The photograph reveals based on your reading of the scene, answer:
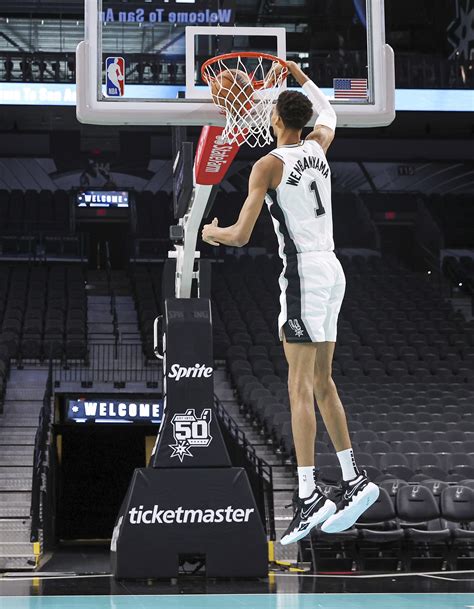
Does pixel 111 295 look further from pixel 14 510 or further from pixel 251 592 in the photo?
pixel 251 592

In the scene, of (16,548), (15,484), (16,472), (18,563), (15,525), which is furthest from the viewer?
(16,472)

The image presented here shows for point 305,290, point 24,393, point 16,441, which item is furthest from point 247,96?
point 24,393

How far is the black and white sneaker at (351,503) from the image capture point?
450 centimetres

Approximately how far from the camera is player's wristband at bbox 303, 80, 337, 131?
4.98 meters

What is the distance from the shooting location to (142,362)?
19969 millimetres

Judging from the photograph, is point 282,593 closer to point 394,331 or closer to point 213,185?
point 213,185

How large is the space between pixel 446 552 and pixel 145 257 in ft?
48.8

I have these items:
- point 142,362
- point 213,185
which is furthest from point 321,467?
point 142,362

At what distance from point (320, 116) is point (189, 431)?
21.1 feet

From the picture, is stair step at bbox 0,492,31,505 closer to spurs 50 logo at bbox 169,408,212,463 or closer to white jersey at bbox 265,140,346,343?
spurs 50 logo at bbox 169,408,212,463

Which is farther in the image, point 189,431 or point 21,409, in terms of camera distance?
point 21,409

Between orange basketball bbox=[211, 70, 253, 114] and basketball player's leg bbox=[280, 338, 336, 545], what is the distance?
139cm

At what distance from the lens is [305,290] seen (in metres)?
4.62

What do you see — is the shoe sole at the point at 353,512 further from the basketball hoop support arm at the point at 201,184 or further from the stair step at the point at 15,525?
the stair step at the point at 15,525
